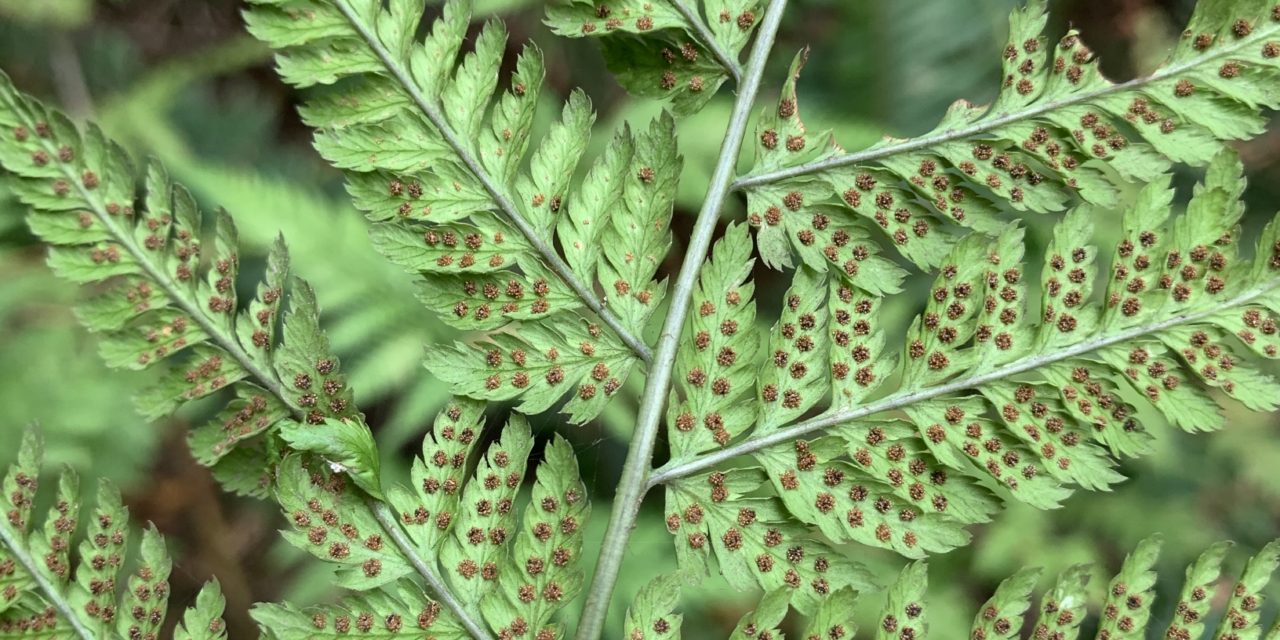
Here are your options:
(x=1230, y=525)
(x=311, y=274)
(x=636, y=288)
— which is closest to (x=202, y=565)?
(x=311, y=274)

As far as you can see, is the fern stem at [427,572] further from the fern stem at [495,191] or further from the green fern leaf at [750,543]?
the fern stem at [495,191]

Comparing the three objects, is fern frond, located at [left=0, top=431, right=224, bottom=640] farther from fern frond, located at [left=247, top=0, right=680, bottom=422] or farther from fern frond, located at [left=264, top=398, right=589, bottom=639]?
fern frond, located at [left=247, top=0, right=680, bottom=422]

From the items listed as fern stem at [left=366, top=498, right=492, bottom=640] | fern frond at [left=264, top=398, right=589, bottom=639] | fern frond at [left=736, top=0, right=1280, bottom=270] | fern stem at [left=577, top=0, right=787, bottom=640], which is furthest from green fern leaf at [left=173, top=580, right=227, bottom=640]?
fern frond at [left=736, top=0, right=1280, bottom=270]

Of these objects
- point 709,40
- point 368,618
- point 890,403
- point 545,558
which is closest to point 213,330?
point 368,618

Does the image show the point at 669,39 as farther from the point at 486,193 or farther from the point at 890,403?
A: the point at 890,403

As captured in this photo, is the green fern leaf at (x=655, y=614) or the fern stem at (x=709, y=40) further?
the fern stem at (x=709, y=40)

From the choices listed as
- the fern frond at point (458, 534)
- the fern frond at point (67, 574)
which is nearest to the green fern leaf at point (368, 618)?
the fern frond at point (458, 534)

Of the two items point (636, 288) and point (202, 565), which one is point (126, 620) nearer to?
point (636, 288)
